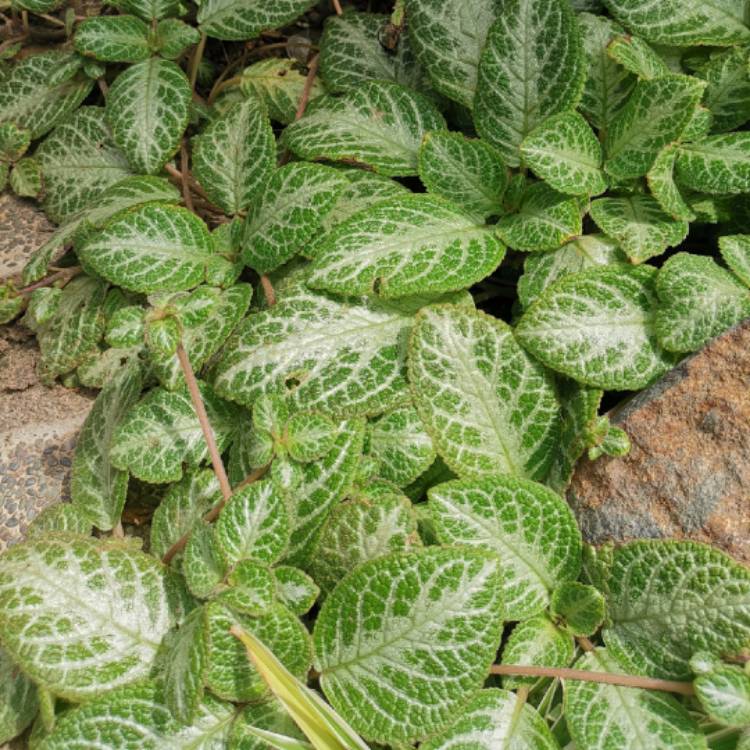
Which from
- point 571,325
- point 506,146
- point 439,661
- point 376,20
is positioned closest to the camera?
point 439,661

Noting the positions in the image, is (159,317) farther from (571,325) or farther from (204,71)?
(204,71)

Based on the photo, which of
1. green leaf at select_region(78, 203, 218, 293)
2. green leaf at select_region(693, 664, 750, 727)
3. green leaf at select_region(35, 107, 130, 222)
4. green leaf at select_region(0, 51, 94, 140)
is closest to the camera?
green leaf at select_region(693, 664, 750, 727)

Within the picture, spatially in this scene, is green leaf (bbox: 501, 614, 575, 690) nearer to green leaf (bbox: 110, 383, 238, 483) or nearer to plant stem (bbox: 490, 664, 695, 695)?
plant stem (bbox: 490, 664, 695, 695)

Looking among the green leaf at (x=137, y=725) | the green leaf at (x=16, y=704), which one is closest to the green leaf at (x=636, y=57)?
the green leaf at (x=137, y=725)

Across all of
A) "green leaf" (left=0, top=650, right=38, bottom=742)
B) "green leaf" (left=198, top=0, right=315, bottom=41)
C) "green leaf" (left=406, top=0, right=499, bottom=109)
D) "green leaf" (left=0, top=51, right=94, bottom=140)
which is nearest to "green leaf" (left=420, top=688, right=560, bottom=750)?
"green leaf" (left=0, top=650, right=38, bottom=742)

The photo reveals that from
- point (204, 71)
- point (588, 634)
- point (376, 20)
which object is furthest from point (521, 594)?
point (204, 71)

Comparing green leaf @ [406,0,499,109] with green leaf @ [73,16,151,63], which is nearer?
green leaf @ [406,0,499,109]

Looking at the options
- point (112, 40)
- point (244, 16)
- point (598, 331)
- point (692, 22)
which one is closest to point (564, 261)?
point (598, 331)
